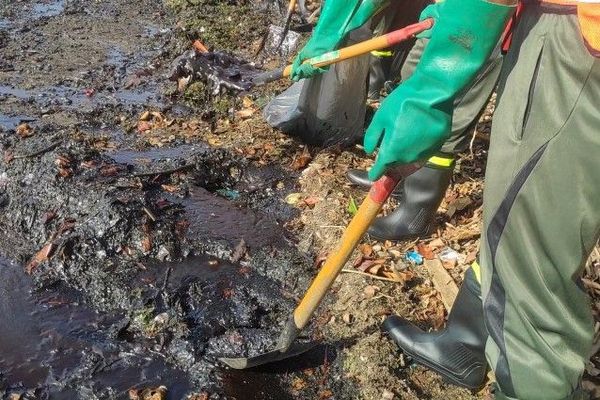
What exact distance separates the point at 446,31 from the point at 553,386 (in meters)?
1.16

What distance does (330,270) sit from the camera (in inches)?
92.6

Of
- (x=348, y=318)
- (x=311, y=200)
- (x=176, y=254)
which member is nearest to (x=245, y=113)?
(x=311, y=200)

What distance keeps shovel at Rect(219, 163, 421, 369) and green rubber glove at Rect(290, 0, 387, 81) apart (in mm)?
1474

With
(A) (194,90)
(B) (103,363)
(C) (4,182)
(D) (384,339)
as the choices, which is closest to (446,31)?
(D) (384,339)

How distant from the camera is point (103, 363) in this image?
8.88 feet

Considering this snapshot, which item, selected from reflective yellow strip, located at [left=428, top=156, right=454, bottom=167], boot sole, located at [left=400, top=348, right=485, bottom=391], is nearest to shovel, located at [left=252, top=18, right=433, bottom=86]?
reflective yellow strip, located at [left=428, top=156, right=454, bottom=167]

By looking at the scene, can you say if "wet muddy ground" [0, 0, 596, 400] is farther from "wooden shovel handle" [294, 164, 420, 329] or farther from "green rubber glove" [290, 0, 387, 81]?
"green rubber glove" [290, 0, 387, 81]

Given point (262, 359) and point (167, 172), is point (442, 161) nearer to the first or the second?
point (262, 359)

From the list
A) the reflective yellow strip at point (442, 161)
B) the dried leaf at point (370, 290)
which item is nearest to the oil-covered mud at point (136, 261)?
the dried leaf at point (370, 290)

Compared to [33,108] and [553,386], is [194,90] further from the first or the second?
[553,386]

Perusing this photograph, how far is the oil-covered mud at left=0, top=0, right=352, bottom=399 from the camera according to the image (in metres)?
2.69

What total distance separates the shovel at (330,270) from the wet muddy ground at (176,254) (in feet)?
0.36

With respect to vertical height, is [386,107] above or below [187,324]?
above

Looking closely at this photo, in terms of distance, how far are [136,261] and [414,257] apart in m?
1.70
